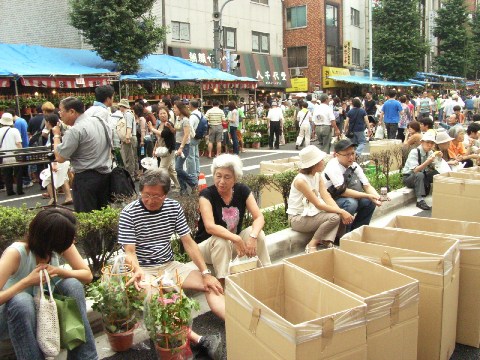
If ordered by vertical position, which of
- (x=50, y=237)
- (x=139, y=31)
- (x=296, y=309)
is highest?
(x=139, y=31)

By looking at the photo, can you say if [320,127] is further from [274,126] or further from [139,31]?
[139,31]

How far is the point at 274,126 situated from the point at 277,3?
16176mm

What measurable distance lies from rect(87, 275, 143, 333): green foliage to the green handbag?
343 mm

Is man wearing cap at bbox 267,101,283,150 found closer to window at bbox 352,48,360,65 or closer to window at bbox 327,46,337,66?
window at bbox 327,46,337,66

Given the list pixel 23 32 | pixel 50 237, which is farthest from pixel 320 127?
pixel 23 32

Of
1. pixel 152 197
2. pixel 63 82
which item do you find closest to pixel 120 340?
pixel 152 197

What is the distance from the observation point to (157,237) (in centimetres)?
410

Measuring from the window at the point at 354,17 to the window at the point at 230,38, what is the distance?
14.5 metres

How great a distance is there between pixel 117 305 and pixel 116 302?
3cm

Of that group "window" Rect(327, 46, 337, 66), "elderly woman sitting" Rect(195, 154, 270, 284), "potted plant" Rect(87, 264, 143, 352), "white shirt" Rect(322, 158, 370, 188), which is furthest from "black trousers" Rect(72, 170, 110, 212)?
"window" Rect(327, 46, 337, 66)

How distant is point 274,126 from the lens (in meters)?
18.3

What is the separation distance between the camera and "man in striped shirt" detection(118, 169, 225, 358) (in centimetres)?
396

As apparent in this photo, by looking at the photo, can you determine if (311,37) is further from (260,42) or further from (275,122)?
(275,122)

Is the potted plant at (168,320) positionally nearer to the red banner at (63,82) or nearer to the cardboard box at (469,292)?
the cardboard box at (469,292)
